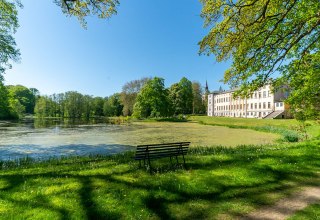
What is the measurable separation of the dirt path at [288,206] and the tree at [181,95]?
86974 millimetres

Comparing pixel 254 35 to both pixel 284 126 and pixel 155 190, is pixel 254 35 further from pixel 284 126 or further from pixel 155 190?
pixel 284 126

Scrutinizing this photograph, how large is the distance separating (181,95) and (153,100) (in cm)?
1764

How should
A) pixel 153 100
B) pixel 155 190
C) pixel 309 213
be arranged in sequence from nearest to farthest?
pixel 309 213
pixel 155 190
pixel 153 100

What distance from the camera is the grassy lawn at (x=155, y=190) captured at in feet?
20.8

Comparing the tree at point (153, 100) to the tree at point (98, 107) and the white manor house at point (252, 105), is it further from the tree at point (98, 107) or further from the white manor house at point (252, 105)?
the tree at point (98, 107)

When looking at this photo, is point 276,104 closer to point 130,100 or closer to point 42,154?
point 130,100

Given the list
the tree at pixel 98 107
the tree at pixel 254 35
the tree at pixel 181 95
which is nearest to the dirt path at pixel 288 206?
the tree at pixel 254 35

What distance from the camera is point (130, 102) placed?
97.2 metres

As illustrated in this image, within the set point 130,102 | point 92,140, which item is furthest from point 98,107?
point 92,140

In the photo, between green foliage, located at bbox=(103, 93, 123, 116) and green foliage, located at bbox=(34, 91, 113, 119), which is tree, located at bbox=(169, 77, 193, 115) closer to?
green foliage, located at bbox=(103, 93, 123, 116)

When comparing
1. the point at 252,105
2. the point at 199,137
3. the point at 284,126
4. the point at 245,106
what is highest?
the point at 252,105

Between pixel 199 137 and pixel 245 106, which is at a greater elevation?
pixel 245 106

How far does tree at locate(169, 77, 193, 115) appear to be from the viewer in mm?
95188

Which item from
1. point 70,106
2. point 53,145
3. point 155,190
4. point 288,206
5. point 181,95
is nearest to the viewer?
point 288,206
